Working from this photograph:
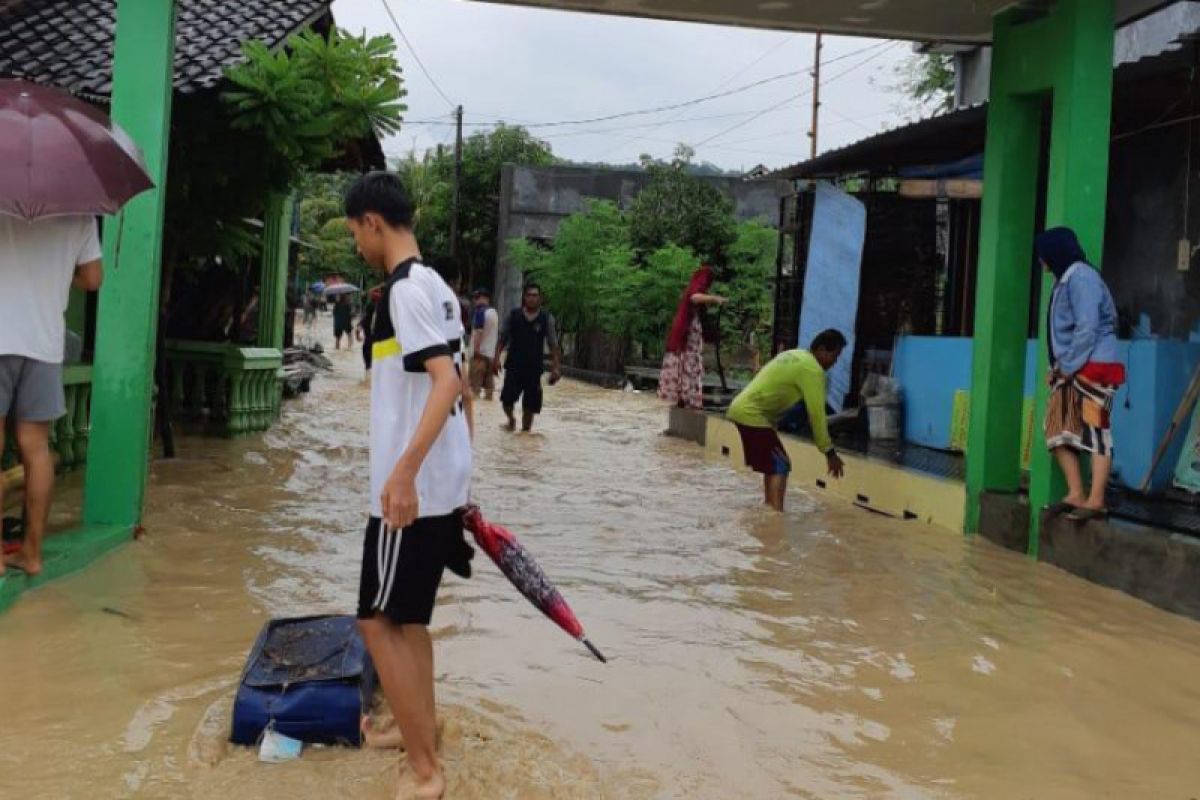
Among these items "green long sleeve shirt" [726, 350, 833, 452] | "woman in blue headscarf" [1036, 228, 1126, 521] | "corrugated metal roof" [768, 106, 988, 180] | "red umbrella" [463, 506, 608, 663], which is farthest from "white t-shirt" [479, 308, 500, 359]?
"red umbrella" [463, 506, 608, 663]

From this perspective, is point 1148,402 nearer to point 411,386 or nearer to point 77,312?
point 411,386

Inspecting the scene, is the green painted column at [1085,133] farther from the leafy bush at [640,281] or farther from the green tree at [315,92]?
the leafy bush at [640,281]

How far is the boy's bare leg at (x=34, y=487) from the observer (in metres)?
4.80

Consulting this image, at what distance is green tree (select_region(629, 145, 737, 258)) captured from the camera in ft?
80.7

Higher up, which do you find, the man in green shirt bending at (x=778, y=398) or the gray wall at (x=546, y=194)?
the gray wall at (x=546, y=194)

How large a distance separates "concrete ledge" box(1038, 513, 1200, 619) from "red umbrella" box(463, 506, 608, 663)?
372 cm

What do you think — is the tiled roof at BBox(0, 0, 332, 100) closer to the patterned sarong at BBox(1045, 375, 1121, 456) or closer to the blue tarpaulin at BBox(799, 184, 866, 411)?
the blue tarpaulin at BBox(799, 184, 866, 411)

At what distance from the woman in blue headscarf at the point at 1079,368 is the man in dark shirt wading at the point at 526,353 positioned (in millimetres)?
7484

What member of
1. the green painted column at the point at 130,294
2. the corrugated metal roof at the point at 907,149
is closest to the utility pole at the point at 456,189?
the corrugated metal roof at the point at 907,149

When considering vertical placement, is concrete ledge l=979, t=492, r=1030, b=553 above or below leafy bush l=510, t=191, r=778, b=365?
below

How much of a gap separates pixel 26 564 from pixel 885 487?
6270 mm

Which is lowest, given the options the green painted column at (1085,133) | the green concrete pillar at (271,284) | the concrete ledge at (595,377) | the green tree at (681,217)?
the concrete ledge at (595,377)

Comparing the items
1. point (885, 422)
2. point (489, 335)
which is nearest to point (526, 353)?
point (489, 335)

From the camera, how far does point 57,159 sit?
4.76 m
